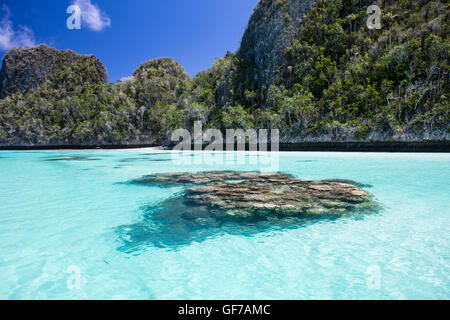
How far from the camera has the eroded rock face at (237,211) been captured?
3.81 meters

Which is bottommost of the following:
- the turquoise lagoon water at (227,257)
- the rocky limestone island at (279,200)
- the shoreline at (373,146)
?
the turquoise lagoon water at (227,257)

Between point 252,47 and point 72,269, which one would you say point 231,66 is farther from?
point 72,269

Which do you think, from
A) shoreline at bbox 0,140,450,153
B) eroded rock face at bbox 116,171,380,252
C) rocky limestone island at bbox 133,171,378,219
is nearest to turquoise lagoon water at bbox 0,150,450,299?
eroded rock face at bbox 116,171,380,252

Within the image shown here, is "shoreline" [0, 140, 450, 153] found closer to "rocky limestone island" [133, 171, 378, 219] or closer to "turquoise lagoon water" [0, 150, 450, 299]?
"rocky limestone island" [133, 171, 378, 219]

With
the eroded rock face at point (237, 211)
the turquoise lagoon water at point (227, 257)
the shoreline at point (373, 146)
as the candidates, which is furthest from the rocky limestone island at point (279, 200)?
the shoreline at point (373, 146)

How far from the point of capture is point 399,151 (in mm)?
18281

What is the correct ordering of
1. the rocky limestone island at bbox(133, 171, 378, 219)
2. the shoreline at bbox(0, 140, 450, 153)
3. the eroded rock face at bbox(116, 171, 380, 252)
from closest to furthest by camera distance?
the eroded rock face at bbox(116, 171, 380, 252)
the rocky limestone island at bbox(133, 171, 378, 219)
the shoreline at bbox(0, 140, 450, 153)

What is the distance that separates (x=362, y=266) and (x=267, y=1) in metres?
44.2

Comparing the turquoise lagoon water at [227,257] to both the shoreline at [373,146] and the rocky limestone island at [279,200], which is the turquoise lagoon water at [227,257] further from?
the shoreline at [373,146]

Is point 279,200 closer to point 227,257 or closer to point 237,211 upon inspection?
point 237,211

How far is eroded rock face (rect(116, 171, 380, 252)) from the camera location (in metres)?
3.81

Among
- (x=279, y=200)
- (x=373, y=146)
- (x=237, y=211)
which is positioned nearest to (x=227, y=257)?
(x=237, y=211)

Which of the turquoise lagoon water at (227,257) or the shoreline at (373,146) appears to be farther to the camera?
the shoreline at (373,146)

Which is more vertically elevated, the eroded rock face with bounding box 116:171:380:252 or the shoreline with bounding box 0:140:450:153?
the shoreline with bounding box 0:140:450:153
